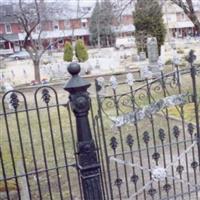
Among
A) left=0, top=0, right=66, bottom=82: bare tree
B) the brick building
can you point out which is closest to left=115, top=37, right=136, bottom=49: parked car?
the brick building

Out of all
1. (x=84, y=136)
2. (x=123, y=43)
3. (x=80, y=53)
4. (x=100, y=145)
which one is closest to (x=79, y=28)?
(x=123, y=43)

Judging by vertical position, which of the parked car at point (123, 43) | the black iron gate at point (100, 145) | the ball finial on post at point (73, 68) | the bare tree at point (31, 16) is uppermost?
the bare tree at point (31, 16)

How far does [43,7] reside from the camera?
20250 millimetres

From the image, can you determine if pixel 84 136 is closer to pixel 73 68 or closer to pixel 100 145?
pixel 73 68

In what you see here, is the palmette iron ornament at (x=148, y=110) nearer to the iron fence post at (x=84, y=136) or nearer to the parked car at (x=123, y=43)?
the iron fence post at (x=84, y=136)

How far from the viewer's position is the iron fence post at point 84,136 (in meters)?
3.11

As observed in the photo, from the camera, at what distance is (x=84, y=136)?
320 cm

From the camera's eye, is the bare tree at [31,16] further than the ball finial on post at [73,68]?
Yes

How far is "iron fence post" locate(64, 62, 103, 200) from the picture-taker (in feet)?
10.2

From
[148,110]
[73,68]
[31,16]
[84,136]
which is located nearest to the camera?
[73,68]

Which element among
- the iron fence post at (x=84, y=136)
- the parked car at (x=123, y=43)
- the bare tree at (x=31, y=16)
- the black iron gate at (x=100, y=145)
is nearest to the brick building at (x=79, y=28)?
the parked car at (x=123, y=43)

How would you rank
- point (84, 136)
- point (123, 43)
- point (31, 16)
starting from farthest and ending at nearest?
point (123, 43) < point (31, 16) < point (84, 136)

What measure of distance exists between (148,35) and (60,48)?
2876 centimetres

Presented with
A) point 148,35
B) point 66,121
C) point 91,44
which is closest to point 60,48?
point 91,44
